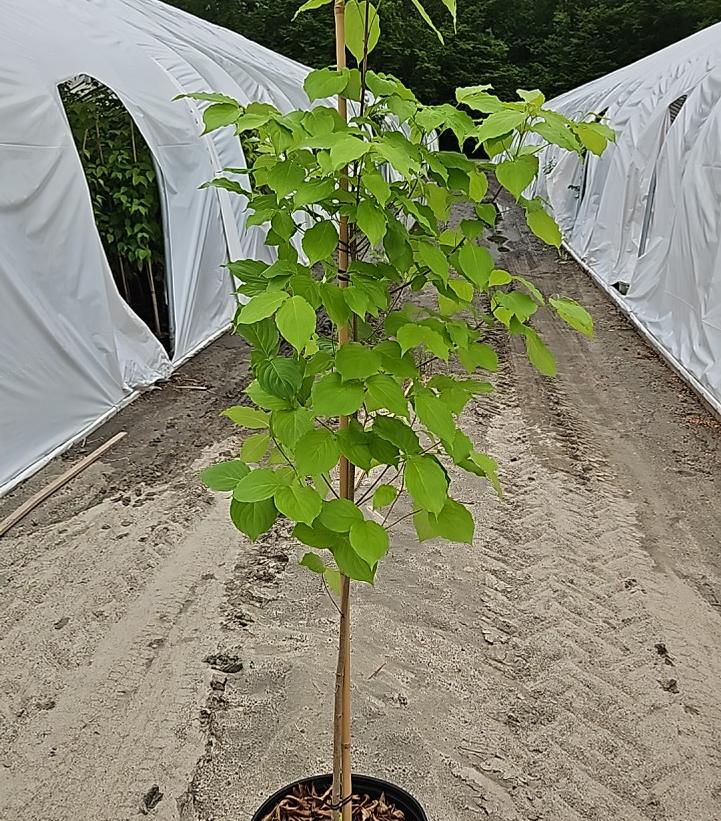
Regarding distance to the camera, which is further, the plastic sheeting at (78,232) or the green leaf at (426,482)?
the plastic sheeting at (78,232)

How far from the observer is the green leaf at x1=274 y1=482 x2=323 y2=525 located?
1.11 meters

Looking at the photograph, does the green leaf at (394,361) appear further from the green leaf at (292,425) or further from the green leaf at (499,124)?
the green leaf at (499,124)

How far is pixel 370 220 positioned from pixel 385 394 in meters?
0.25

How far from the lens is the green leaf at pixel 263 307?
1085 mm

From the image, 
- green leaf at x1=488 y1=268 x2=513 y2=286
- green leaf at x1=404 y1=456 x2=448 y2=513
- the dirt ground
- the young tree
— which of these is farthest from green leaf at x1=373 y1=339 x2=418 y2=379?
the dirt ground

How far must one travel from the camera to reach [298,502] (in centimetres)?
113

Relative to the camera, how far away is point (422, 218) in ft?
3.94

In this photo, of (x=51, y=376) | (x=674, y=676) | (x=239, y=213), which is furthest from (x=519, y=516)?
(x=239, y=213)

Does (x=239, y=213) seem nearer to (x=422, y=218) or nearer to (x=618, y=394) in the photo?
(x=618, y=394)

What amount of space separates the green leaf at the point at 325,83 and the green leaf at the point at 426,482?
56 cm

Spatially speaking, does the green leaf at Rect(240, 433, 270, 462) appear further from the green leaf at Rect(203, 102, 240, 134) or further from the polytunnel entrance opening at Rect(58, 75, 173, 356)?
the polytunnel entrance opening at Rect(58, 75, 173, 356)

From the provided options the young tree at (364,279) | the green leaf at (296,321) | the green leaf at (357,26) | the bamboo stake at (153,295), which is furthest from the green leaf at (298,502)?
the bamboo stake at (153,295)

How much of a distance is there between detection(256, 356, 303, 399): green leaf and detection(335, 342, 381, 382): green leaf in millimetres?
105

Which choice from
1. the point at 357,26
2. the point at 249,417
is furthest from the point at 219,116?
the point at 249,417
